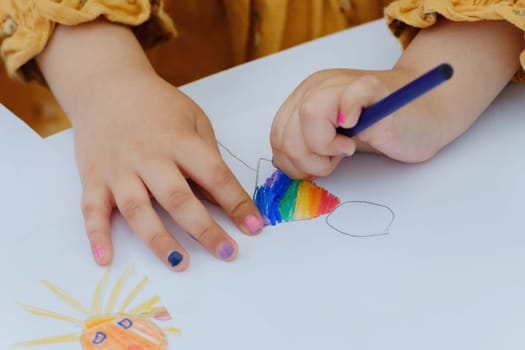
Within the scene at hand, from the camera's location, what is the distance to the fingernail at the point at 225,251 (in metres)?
0.42

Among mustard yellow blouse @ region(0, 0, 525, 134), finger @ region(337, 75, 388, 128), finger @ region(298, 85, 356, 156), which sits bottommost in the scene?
mustard yellow blouse @ region(0, 0, 525, 134)

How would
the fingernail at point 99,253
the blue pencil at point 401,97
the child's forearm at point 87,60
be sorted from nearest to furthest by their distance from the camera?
1. the blue pencil at point 401,97
2. the fingernail at point 99,253
3. the child's forearm at point 87,60

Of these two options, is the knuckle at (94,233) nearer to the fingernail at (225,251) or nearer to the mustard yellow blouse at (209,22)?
the fingernail at (225,251)

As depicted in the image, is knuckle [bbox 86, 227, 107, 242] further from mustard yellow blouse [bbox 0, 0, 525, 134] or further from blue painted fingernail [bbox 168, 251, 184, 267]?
mustard yellow blouse [bbox 0, 0, 525, 134]

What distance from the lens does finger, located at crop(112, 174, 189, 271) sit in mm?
415

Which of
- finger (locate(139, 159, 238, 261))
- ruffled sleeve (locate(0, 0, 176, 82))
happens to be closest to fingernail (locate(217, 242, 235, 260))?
finger (locate(139, 159, 238, 261))

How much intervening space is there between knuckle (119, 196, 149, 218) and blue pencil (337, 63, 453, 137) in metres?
0.14

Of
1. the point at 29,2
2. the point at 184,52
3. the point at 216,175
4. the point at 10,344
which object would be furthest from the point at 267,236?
the point at 184,52

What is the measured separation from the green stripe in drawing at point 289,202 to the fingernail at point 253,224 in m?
0.02

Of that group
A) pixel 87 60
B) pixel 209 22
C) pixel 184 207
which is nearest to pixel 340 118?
pixel 184 207

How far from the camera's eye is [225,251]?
Result: 416 millimetres

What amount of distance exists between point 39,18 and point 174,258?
266 millimetres

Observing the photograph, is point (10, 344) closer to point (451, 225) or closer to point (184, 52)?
point (451, 225)

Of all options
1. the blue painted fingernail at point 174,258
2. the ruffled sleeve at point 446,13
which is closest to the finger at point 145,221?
the blue painted fingernail at point 174,258
